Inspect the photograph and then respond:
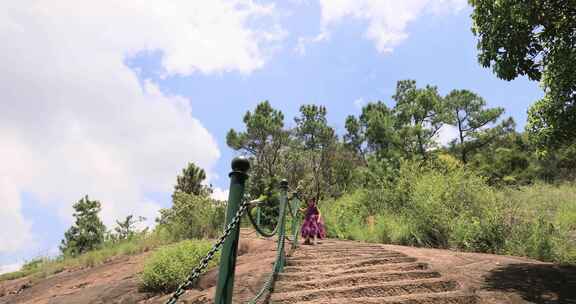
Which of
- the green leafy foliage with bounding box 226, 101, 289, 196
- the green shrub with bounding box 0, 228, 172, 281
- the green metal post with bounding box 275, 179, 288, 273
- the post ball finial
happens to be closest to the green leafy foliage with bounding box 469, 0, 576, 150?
the green metal post with bounding box 275, 179, 288, 273

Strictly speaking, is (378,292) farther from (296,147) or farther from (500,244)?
(296,147)

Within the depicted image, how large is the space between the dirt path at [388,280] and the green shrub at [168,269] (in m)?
0.23

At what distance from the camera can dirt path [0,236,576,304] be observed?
4.45 metres

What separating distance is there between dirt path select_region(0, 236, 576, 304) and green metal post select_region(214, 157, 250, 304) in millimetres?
2287

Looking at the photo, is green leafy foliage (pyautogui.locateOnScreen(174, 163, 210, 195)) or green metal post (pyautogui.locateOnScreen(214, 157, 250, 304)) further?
green leafy foliage (pyautogui.locateOnScreen(174, 163, 210, 195))

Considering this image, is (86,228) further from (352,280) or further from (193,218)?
(352,280)

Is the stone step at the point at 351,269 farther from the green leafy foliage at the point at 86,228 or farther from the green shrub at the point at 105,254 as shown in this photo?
the green leafy foliage at the point at 86,228

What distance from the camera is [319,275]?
17.6ft

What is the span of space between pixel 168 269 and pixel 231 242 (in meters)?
4.64

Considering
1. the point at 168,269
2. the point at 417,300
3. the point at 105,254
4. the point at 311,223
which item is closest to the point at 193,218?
the point at 105,254

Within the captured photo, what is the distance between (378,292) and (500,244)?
3925 millimetres

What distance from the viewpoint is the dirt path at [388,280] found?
445 centimetres

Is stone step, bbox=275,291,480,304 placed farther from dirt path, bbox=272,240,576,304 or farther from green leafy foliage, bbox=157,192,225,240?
green leafy foliage, bbox=157,192,225,240

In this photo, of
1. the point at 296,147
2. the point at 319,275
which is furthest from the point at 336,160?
the point at 319,275
